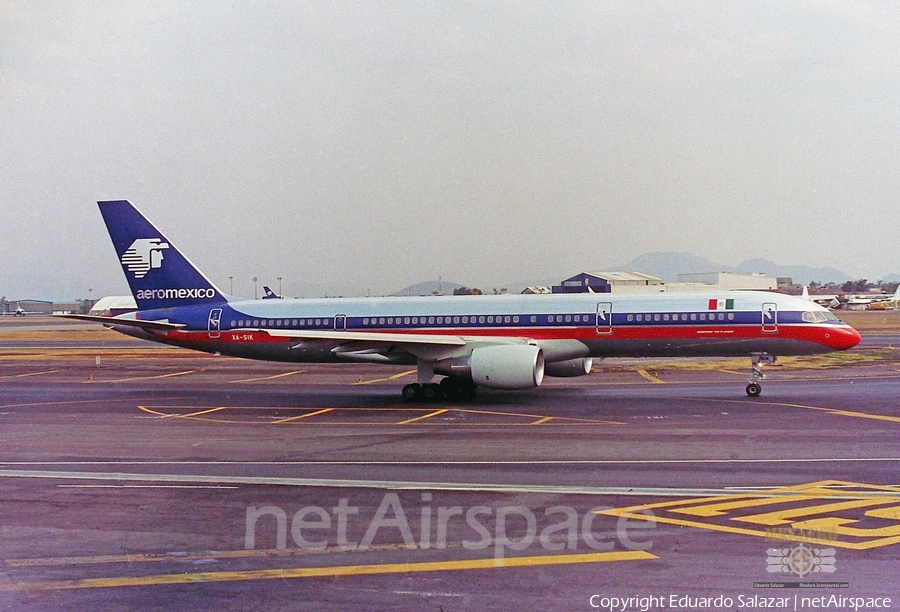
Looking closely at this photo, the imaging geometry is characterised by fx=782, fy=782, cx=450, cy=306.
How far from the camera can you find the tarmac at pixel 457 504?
30.8 ft

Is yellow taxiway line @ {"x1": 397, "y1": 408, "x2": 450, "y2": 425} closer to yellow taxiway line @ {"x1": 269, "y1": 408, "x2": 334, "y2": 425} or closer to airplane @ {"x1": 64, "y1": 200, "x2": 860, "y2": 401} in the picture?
airplane @ {"x1": 64, "y1": 200, "x2": 860, "y2": 401}

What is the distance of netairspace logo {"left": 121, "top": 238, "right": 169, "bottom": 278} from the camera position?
33.0 meters

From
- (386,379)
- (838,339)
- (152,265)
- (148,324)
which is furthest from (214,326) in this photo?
(838,339)

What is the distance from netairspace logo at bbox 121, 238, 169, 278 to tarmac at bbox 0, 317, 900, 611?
6.96 m

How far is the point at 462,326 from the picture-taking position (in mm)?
29656

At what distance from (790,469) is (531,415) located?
9.85 m

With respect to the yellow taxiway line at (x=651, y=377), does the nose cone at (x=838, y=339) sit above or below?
above

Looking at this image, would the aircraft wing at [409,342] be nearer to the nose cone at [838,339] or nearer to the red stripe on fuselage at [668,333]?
the red stripe on fuselage at [668,333]

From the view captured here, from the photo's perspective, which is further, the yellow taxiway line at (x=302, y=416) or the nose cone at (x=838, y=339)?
the nose cone at (x=838, y=339)

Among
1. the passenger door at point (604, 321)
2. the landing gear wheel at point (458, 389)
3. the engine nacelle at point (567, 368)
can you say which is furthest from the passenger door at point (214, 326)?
the passenger door at point (604, 321)

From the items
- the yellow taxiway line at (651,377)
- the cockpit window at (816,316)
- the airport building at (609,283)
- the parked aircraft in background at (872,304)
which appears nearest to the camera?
the cockpit window at (816,316)

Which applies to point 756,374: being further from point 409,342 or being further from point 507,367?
point 409,342

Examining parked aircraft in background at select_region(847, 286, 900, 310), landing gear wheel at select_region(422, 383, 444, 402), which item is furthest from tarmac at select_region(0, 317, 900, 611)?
parked aircraft in background at select_region(847, 286, 900, 310)

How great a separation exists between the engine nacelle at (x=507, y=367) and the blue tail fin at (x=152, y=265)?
12.8 meters
